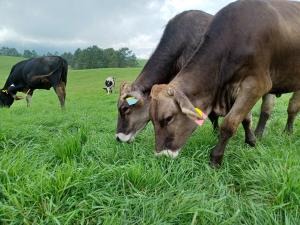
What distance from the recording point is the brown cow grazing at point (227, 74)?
4.37 m

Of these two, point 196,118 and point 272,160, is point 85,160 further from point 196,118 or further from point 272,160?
point 272,160

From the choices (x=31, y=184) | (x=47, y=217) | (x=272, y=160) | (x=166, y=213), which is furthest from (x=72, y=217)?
(x=272, y=160)

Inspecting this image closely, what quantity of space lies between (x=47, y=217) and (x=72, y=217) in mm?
195

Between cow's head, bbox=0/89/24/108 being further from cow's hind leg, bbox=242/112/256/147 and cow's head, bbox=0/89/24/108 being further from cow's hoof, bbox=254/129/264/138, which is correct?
cow's hind leg, bbox=242/112/256/147

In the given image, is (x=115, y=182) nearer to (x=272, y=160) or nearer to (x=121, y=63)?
(x=272, y=160)

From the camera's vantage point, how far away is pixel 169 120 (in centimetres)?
438

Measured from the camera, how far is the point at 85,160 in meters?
4.32

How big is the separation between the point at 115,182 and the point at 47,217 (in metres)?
0.82

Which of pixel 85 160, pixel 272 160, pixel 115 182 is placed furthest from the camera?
pixel 85 160

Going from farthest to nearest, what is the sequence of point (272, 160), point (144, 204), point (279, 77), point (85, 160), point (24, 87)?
point (24, 87) → point (279, 77) → point (85, 160) → point (272, 160) → point (144, 204)

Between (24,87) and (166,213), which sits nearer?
(166,213)

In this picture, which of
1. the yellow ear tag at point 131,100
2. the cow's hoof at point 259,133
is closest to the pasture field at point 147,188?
the yellow ear tag at point 131,100

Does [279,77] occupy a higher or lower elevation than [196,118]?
higher

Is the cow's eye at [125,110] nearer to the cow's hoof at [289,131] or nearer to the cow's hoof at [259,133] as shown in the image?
the cow's hoof at [259,133]
